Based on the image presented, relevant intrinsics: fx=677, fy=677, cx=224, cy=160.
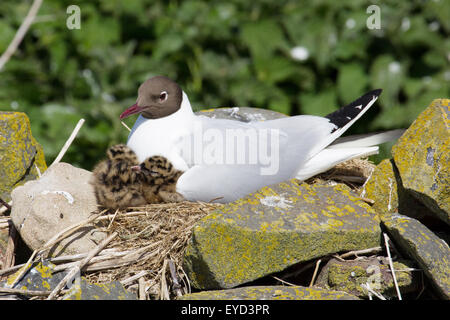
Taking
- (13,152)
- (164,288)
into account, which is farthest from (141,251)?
(13,152)

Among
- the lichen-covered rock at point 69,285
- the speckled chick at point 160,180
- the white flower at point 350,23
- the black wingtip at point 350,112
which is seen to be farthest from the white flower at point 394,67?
the lichen-covered rock at point 69,285

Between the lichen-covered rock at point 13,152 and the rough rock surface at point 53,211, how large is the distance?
0.72 ft

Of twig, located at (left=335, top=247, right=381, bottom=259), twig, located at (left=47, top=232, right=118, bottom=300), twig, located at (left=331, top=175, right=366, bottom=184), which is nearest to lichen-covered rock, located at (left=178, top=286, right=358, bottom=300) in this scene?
twig, located at (left=335, top=247, right=381, bottom=259)

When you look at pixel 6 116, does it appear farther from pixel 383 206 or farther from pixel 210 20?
pixel 210 20

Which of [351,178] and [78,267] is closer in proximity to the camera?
[78,267]

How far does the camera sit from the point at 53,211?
142 inches

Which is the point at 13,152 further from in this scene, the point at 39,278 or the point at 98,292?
the point at 98,292

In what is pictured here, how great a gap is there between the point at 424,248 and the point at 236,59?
13.4 ft

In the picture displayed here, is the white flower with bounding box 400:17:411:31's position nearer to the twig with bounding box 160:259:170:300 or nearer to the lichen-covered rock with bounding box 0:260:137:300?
the twig with bounding box 160:259:170:300

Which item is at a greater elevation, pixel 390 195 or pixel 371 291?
pixel 390 195

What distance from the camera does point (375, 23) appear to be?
6.13 meters

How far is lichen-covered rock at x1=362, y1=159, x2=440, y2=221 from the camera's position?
141 inches

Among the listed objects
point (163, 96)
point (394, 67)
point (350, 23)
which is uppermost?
point (350, 23)
